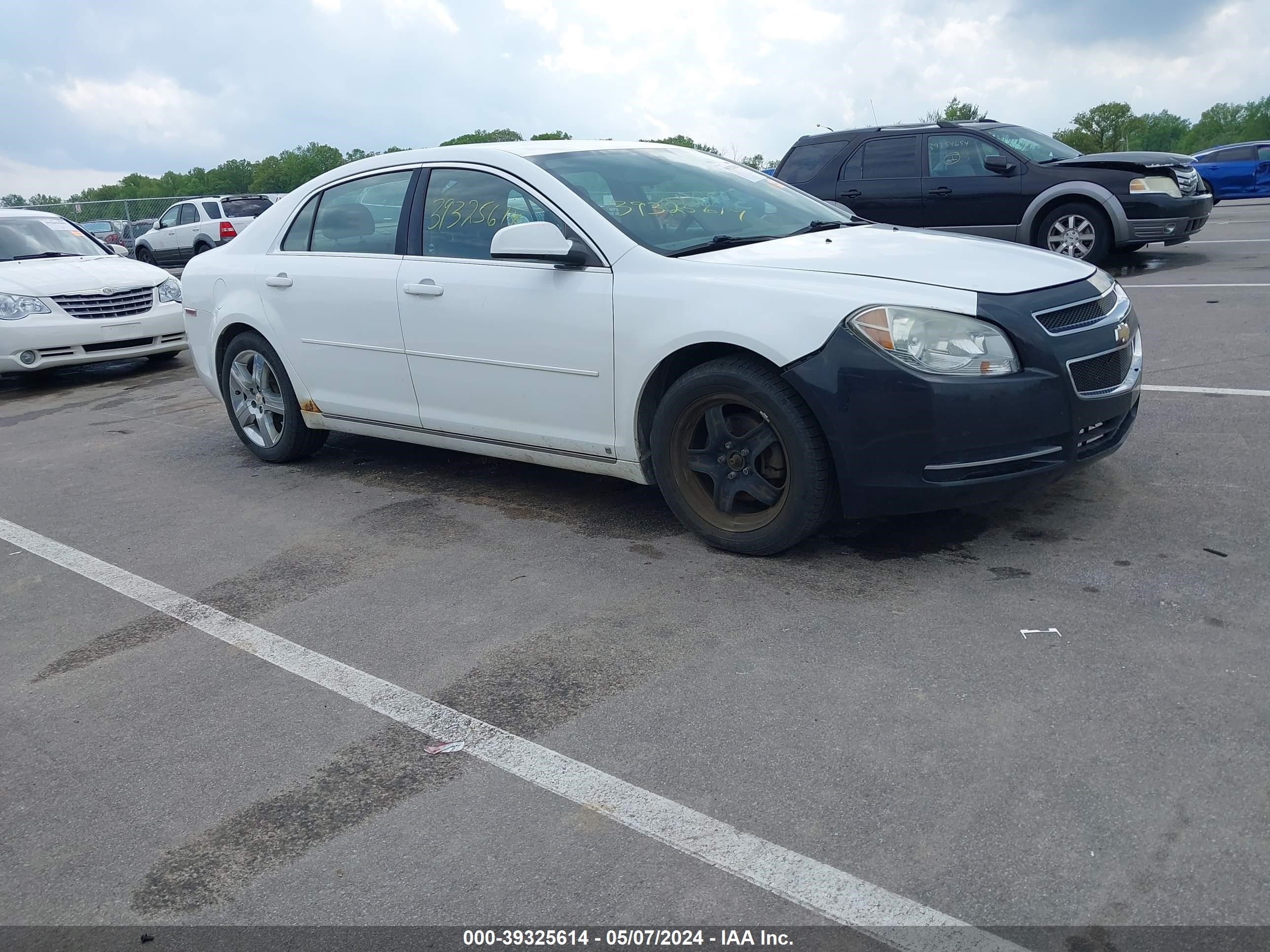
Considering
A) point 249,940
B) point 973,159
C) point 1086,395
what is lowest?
point 249,940

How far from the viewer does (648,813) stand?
2.79 m

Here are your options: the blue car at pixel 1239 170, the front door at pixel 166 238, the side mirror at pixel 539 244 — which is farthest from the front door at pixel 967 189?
the front door at pixel 166 238

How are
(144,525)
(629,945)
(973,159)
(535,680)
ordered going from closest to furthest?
1. (629,945)
2. (535,680)
3. (144,525)
4. (973,159)

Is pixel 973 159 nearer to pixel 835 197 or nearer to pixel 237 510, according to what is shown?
pixel 835 197

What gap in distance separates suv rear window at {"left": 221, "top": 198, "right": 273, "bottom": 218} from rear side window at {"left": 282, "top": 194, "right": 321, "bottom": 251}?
20603mm

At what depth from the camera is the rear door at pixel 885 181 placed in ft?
41.8

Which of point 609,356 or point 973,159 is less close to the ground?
point 973,159

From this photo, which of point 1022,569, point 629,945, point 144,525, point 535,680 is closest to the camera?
point 629,945

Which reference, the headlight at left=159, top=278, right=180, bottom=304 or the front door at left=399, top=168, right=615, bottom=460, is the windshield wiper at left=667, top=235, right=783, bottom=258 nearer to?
the front door at left=399, top=168, right=615, bottom=460

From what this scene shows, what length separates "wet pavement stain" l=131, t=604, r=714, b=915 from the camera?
270 cm

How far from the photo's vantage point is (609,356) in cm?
462

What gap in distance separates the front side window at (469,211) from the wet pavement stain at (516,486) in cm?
120

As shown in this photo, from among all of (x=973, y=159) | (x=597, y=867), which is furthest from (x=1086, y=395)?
(x=973, y=159)

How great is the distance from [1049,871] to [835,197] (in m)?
11.4
